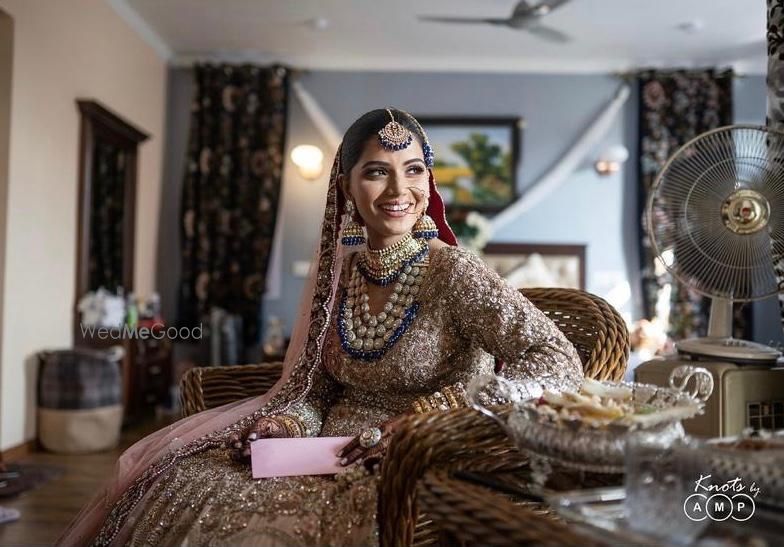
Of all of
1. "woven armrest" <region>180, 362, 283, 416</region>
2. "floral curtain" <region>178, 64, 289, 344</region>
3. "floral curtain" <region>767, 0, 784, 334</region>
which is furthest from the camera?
"floral curtain" <region>178, 64, 289, 344</region>

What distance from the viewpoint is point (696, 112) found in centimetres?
634

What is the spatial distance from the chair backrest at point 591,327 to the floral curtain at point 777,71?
2.13 ft

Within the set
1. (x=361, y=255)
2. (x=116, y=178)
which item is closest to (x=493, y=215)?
(x=116, y=178)

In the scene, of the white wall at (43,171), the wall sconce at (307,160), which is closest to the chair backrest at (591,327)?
the white wall at (43,171)

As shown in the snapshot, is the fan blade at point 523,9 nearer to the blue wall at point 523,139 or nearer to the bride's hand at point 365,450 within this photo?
the blue wall at point 523,139

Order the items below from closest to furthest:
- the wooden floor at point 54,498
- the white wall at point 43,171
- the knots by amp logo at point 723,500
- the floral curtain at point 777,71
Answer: the knots by amp logo at point 723,500
the floral curtain at point 777,71
the wooden floor at point 54,498
the white wall at point 43,171

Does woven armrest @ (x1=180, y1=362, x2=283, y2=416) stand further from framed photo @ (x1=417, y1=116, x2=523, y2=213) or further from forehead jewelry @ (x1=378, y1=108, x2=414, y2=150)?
framed photo @ (x1=417, y1=116, x2=523, y2=213)

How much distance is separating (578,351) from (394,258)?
0.48m

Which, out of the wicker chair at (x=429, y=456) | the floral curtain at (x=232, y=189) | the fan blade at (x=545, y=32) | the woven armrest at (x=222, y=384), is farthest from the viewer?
the floral curtain at (x=232, y=189)

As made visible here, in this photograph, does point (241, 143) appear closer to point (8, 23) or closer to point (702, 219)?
point (8, 23)

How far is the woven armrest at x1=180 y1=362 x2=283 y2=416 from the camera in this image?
1.69 meters

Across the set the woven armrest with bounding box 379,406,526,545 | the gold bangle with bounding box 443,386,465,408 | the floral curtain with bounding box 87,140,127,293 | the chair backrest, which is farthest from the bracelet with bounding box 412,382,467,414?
the floral curtain with bounding box 87,140,127,293

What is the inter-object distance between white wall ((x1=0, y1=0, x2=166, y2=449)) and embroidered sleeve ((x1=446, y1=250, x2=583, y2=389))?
3.38m

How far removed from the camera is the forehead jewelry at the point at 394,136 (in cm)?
147
